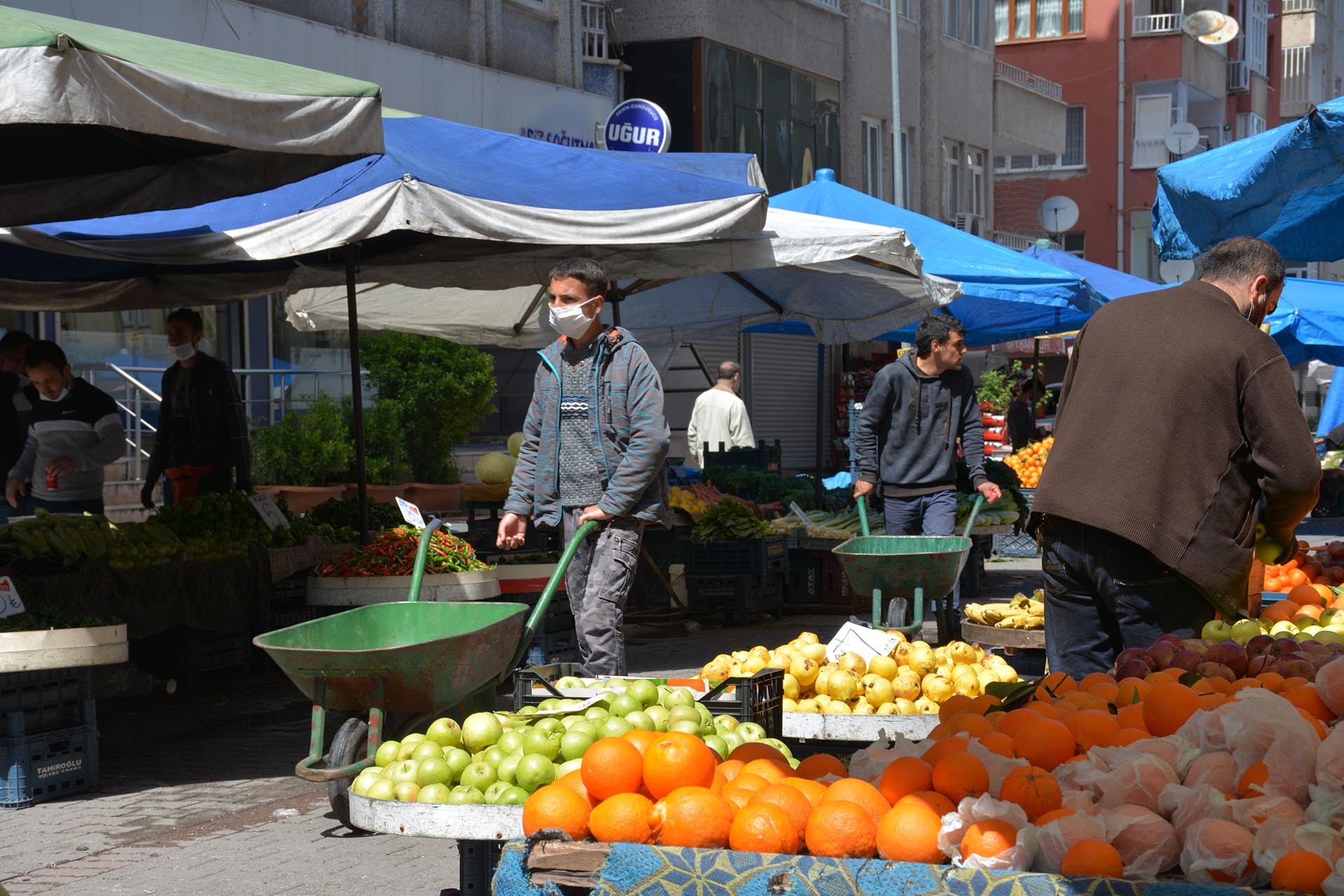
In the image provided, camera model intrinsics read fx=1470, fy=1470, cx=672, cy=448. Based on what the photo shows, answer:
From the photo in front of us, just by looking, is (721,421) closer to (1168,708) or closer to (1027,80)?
(1168,708)

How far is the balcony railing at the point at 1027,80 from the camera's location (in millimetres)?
35062

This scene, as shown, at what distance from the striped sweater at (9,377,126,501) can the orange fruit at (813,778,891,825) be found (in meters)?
6.91

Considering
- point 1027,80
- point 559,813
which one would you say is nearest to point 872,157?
point 1027,80

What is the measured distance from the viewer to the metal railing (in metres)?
21.4

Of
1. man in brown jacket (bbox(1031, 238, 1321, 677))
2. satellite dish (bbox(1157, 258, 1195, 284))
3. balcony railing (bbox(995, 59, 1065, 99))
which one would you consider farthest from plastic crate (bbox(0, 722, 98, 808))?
balcony railing (bbox(995, 59, 1065, 99))

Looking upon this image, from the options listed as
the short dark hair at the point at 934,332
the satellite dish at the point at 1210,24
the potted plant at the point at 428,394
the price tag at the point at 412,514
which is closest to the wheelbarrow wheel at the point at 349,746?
the price tag at the point at 412,514

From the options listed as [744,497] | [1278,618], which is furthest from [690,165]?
[1278,618]

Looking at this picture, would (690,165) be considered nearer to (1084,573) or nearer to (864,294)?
(864,294)

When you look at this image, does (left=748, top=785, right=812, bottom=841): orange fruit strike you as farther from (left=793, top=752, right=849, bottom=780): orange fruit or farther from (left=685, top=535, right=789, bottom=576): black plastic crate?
(left=685, top=535, right=789, bottom=576): black plastic crate

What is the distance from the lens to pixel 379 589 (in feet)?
24.5

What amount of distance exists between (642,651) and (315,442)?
6.88 meters

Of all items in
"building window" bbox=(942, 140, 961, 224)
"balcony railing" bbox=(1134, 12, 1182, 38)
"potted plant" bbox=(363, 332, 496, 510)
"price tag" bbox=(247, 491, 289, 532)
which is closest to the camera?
"price tag" bbox=(247, 491, 289, 532)

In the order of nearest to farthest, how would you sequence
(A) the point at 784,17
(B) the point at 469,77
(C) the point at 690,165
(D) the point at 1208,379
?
(D) the point at 1208,379
(C) the point at 690,165
(B) the point at 469,77
(A) the point at 784,17

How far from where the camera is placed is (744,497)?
1259 cm
